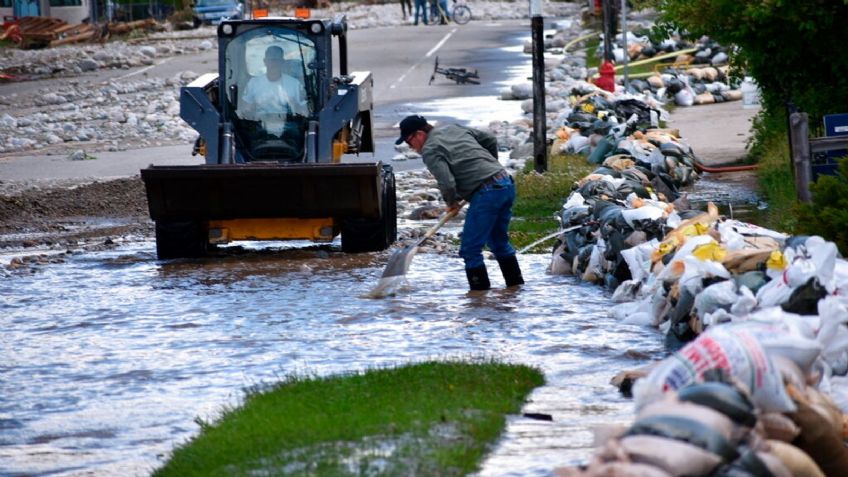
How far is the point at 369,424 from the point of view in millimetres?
7359

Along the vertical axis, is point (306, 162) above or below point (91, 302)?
above

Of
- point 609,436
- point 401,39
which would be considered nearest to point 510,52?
point 401,39

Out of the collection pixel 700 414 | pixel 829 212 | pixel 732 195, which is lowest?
pixel 732 195

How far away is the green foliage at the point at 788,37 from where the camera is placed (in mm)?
13609

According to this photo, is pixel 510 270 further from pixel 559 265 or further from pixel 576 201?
pixel 576 201

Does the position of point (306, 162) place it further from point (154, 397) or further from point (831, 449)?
point (831, 449)

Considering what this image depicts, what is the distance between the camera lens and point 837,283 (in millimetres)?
8070

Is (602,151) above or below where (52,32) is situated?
below

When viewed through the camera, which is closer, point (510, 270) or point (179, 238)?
point (510, 270)

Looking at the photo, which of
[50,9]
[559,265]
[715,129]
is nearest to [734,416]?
[559,265]

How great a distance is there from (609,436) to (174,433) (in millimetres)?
2995

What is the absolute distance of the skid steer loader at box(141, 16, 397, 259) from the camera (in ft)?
46.1

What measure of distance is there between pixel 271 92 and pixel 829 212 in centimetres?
787

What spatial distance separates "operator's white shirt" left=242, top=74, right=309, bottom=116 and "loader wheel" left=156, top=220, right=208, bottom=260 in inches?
66.9
